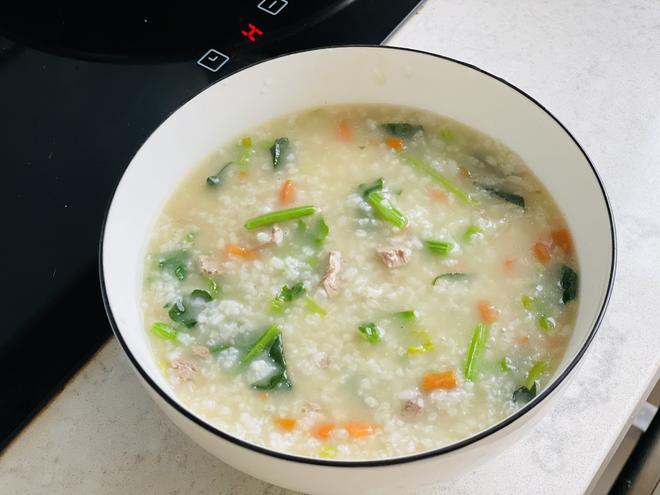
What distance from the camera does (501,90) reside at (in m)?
1.18

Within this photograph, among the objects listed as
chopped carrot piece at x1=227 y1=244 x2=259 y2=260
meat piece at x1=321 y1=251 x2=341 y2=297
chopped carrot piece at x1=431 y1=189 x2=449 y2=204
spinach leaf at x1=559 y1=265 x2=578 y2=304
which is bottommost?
chopped carrot piece at x1=227 y1=244 x2=259 y2=260

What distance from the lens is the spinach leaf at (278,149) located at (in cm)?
125

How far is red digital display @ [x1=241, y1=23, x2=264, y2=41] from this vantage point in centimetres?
147

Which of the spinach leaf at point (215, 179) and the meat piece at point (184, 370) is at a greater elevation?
the spinach leaf at point (215, 179)

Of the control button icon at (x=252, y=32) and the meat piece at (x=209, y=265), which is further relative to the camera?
the control button icon at (x=252, y=32)

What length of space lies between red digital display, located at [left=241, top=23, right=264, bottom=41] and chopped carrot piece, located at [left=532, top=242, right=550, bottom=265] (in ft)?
2.00

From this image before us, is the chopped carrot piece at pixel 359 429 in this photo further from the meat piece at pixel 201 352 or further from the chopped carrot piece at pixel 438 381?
the meat piece at pixel 201 352

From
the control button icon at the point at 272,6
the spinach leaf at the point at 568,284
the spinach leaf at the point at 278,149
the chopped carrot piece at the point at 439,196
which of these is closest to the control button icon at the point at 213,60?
the control button icon at the point at 272,6

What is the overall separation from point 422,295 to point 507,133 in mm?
285

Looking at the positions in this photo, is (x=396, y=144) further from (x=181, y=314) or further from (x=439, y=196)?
(x=181, y=314)

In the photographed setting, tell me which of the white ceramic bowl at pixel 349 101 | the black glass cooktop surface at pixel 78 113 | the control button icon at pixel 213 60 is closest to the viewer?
the white ceramic bowl at pixel 349 101

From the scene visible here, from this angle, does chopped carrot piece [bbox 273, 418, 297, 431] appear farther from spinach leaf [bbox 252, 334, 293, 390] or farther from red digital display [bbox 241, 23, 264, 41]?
red digital display [bbox 241, 23, 264, 41]

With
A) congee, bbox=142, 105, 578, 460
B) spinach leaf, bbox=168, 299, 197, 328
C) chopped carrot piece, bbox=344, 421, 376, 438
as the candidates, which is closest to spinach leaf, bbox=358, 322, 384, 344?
congee, bbox=142, 105, 578, 460

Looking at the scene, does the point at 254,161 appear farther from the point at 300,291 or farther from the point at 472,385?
the point at 472,385
